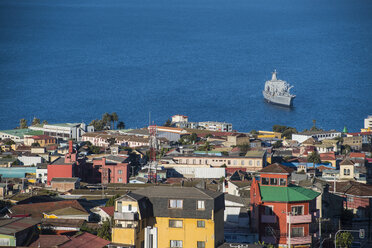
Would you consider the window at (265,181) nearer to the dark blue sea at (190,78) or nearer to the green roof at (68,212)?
the green roof at (68,212)

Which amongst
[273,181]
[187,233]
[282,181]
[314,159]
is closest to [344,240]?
[282,181]

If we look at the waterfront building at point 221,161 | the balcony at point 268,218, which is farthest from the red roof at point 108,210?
the waterfront building at point 221,161

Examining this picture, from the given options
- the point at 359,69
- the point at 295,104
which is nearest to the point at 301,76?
the point at 359,69

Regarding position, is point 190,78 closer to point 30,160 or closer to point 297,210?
point 30,160

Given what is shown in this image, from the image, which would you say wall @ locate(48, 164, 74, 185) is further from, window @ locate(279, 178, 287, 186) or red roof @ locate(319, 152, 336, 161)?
window @ locate(279, 178, 287, 186)

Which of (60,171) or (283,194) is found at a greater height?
(60,171)

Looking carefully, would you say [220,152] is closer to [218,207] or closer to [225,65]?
[218,207]
